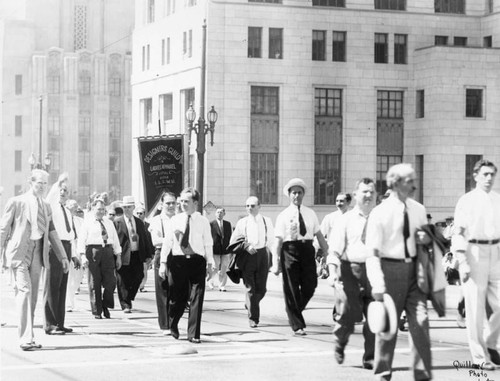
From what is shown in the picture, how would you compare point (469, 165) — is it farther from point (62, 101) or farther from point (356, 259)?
point (62, 101)

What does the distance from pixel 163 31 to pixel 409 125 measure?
49.2 feet

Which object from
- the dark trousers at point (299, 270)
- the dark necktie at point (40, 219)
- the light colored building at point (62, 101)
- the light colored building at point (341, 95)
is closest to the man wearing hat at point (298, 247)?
the dark trousers at point (299, 270)

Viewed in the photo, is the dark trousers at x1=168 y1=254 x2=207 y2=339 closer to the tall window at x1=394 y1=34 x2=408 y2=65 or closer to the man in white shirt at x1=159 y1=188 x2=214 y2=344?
the man in white shirt at x1=159 y1=188 x2=214 y2=344

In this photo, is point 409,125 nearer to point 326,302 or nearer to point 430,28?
point 430,28

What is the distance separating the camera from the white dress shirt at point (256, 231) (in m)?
17.5

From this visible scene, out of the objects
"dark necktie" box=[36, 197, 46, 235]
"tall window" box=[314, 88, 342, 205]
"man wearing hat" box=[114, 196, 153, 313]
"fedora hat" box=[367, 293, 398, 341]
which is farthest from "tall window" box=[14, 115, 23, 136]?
"fedora hat" box=[367, 293, 398, 341]

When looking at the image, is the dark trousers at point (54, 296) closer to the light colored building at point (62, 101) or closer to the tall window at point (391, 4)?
the tall window at point (391, 4)

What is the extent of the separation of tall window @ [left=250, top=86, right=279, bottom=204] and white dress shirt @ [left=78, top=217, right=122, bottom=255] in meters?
36.6

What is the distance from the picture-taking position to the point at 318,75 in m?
55.4

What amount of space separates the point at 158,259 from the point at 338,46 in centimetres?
3957

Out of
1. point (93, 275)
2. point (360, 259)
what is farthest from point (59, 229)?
point (360, 259)

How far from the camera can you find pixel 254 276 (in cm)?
1725

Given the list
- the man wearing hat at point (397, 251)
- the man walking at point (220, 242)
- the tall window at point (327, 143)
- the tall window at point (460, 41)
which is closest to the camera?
the man wearing hat at point (397, 251)

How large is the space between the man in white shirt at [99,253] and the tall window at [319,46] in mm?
37833
